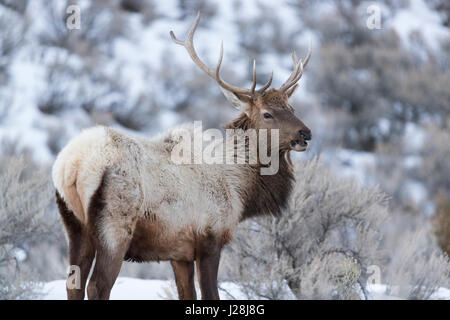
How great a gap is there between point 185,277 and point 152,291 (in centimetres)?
270

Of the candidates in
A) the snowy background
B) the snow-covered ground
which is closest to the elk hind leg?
the snow-covered ground

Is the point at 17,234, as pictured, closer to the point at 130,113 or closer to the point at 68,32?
the point at 130,113

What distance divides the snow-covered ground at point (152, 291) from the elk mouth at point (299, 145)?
2.61 m

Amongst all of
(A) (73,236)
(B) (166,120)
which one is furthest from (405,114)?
(A) (73,236)

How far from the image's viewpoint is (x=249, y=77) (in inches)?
873

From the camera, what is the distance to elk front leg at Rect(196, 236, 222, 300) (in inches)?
220

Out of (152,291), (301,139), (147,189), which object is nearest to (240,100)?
(301,139)

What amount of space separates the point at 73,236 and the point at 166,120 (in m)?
15.1

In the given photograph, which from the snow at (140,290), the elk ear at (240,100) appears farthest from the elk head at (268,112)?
the snow at (140,290)

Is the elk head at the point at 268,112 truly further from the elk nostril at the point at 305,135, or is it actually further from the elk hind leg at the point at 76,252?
the elk hind leg at the point at 76,252

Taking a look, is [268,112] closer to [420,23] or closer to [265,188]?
[265,188]

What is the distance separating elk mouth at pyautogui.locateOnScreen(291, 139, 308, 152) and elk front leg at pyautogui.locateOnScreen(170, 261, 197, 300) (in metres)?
1.34

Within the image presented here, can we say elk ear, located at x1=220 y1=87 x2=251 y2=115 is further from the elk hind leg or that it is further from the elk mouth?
the elk hind leg

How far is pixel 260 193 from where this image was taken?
626 cm
